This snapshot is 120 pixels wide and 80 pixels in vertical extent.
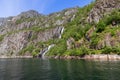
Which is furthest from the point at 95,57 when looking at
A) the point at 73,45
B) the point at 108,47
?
the point at 73,45

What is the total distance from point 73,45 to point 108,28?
37.7 metres

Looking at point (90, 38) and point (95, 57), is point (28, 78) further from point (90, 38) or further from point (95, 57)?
point (90, 38)

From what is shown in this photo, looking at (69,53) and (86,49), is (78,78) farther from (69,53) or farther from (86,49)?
(69,53)

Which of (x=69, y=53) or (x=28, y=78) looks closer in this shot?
(x=28, y=78)

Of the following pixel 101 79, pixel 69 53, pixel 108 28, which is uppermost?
pixel 108 28

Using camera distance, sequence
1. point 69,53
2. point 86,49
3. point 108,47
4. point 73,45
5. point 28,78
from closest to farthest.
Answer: point 28,78
point 108,47
point 86,49
point 69,53
point 73,45

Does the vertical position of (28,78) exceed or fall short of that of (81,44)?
it falls short

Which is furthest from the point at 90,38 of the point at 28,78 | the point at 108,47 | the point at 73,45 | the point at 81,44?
the point at 28,78

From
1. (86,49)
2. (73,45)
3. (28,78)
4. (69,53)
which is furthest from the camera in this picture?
(73,45)

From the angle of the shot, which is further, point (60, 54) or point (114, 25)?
point (60, 54)

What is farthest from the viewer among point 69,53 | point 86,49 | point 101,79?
point 69,53

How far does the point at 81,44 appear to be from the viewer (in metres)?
185

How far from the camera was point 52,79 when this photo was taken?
186 feet

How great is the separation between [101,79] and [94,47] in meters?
109
